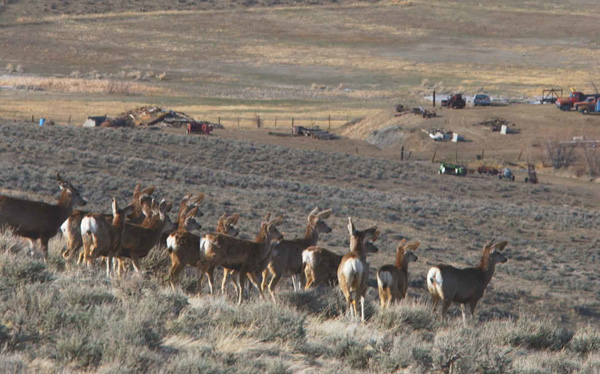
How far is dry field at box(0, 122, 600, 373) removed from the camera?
861 cm

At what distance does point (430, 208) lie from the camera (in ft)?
111

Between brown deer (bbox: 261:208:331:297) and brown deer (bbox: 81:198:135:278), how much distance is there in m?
2.48

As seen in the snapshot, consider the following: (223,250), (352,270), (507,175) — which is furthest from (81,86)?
(352,270)

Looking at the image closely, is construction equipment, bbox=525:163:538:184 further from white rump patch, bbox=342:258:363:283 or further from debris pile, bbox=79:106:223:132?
white rump patch, bbox=342:258:363:283

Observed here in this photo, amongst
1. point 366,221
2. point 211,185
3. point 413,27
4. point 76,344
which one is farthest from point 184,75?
point 76,344

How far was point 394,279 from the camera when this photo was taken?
1355 cm

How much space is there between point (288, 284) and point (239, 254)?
17.1 feet

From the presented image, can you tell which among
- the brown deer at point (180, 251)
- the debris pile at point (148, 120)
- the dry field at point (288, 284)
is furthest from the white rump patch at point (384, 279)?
the debris pile at point (148, 120)

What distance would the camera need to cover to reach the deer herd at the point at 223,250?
1254 centimetres

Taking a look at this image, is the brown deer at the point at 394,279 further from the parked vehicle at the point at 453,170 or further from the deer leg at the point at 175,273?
the parked vehicle at the point at 453,170

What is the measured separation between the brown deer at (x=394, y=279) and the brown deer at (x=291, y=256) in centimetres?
142

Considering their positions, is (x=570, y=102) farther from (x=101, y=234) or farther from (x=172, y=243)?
(x=101, y=234)

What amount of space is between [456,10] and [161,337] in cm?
13408

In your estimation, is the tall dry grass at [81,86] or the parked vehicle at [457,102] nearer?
the parked vehicle at [457,102]
